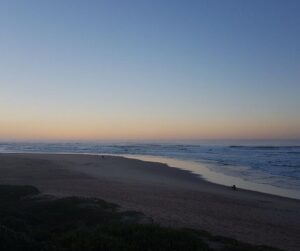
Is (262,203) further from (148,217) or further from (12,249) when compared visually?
(12,249)

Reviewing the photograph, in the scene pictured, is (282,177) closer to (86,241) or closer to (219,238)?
(219,238)

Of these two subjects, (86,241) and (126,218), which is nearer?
(86,241)

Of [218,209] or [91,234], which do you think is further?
[218,209]

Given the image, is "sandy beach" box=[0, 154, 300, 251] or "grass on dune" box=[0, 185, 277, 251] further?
"sandy beach" box=[0, 154, 300, 251]

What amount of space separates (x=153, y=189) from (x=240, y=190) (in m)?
4.64

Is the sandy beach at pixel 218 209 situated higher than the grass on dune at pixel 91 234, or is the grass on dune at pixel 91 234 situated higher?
the grass on dune at pixel 91 234

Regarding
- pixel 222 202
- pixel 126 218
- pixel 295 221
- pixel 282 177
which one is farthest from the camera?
pixel 282 177

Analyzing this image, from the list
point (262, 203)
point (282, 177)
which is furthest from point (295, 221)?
point (282, 177)

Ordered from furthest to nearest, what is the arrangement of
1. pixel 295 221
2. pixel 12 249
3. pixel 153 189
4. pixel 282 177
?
1. pixel 282 177
2. pixel 153 189
3. pixel 295 221
4. pixel 12 249

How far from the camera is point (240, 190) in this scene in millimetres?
22641

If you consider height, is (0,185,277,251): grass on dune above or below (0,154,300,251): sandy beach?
above

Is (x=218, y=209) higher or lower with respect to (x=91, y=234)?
lower

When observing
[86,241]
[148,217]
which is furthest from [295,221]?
[86,241]

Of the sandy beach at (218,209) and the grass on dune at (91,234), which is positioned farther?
the sandy beach at (218,209)
